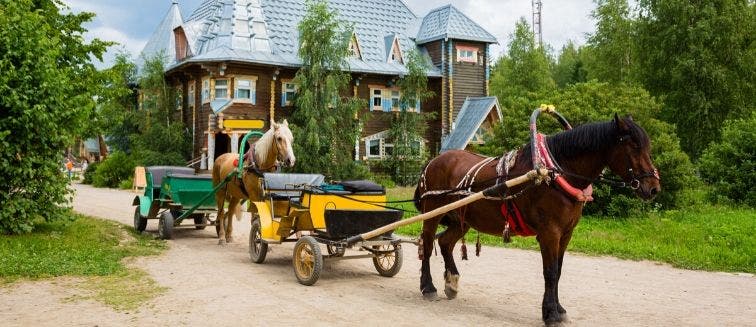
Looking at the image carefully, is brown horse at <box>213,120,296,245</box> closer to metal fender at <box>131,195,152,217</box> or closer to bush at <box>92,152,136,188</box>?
metal fender at <box>131,195,152,217</box>

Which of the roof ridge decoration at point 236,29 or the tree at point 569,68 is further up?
the tree at point 569,68

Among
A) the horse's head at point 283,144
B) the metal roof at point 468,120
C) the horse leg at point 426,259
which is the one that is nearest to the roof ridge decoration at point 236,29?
the metal roof at point 468,120

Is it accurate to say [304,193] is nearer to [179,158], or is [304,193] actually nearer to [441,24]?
[179,158]

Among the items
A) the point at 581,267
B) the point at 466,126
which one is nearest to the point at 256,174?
the point at 581,267

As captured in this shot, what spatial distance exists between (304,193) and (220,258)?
9.05ft

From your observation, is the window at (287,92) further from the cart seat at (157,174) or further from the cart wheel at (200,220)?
the cart seat at (157,174)

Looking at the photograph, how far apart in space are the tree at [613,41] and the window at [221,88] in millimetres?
22185

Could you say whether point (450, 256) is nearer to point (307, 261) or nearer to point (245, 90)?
point (307, 261)

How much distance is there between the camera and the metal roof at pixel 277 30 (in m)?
30.3

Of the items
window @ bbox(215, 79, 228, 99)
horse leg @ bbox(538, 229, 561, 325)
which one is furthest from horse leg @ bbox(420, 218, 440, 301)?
window @ bbox(215, 79, 228, 99)

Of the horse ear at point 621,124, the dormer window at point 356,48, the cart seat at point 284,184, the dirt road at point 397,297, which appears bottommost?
the dirt road at point 397,297

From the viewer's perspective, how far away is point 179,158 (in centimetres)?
3159

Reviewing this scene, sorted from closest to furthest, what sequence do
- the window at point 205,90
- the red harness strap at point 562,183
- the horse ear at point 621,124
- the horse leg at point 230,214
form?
the horse ear at point 621,124, the red harness strap at point 562,183, the horse leg at point 230,214, the window at point 205,90

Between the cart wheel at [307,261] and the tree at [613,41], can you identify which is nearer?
the cart wheel at [307,261]
